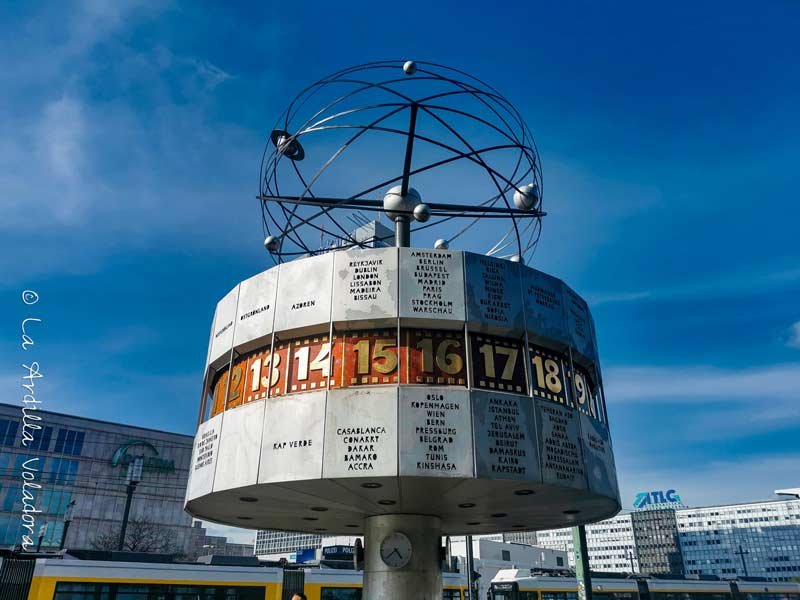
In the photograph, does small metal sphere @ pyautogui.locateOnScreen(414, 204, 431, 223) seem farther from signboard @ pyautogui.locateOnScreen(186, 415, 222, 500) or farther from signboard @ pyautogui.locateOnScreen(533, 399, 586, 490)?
signboard @ pyautogui.locateOnScreen(186, 415, 222, 500)

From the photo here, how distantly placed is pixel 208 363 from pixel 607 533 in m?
210

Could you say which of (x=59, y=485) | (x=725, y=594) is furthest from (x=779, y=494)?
(x=59, y=485)

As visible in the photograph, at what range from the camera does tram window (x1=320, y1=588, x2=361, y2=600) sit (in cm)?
3194

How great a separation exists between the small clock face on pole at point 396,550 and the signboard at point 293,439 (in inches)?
161

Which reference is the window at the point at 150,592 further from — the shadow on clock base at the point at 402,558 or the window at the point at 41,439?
the window at the point at 41,439

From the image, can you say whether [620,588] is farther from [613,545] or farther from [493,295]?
[613,545]

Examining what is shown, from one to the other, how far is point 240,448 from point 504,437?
6370 mm

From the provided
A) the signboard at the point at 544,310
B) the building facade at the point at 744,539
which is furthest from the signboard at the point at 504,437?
the building facade at the point at 744,539

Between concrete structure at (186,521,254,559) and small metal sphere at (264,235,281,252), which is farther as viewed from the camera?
concrete structure at (186,521,254,559)

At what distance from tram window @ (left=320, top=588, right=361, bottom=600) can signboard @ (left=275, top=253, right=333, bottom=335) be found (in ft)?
75.5

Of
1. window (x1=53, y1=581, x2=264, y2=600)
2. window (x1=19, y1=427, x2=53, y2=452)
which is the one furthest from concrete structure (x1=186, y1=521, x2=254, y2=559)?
window (x1=53, y1=581, x2=264, y2=600)

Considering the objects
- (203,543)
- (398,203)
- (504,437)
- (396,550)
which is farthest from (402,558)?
(203,543)

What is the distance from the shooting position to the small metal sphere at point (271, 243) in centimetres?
1873

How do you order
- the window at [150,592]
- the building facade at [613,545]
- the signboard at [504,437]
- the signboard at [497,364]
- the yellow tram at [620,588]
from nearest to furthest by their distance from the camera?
the signboard at [504,437] < the signboard at [497,364] < the window at [150,592] < the yellow tram at [620,588] < the building facade at [613,545]
